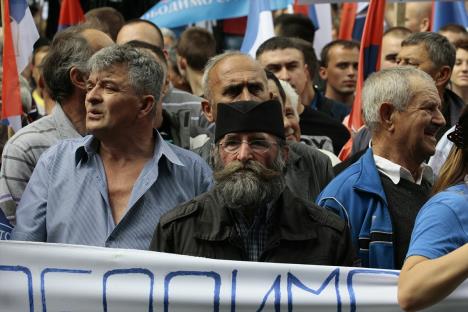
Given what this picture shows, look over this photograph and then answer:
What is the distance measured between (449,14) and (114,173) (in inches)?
242

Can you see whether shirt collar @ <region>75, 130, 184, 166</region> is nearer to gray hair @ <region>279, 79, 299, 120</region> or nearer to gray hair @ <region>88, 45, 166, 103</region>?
gray hair @ <region>88, 45, 166, 103</region>

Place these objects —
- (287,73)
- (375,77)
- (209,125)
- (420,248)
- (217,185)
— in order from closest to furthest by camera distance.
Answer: (420,248) → (217,185) → (375,77) → (209,125) → (287,73)

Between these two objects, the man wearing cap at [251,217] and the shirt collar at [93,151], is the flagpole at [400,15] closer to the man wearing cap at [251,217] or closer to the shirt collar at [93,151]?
the shirt collar at [93,151]

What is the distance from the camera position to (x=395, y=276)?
5.15 metres

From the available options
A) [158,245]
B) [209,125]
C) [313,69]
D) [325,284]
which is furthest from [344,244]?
[313,69]

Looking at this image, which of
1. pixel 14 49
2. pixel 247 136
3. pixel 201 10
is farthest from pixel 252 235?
pixel 201 10

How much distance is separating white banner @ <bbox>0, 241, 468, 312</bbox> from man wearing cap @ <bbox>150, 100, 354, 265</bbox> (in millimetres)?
148

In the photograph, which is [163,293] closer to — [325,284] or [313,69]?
[325,284]

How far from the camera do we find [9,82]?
23.9 feet

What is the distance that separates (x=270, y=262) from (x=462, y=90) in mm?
4815

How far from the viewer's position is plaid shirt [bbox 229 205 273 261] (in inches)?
214

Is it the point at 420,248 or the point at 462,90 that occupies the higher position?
the point at 420,248

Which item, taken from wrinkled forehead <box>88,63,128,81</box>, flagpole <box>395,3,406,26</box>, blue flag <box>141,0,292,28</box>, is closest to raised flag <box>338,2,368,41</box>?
flagpole <box>395,3,406,26</box>

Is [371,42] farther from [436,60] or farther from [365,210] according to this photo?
[365,210]
